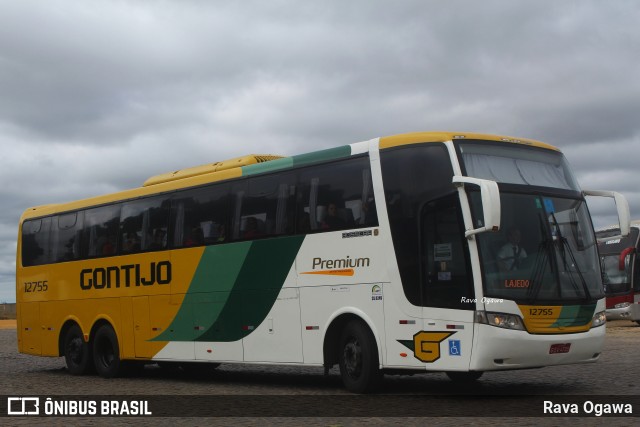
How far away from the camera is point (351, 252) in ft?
46.5

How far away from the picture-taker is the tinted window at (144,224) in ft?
60.7

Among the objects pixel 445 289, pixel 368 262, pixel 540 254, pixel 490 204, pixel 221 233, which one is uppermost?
pixel 221 233

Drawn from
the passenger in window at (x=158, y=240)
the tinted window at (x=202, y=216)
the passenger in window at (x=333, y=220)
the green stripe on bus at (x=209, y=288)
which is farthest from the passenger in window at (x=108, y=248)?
the passenger in window at (x=333, y=220)

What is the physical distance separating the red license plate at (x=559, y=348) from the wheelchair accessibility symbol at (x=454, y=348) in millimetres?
1169

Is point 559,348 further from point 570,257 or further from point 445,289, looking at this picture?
point 445,289

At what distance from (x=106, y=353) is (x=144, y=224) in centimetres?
320

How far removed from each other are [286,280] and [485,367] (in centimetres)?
428

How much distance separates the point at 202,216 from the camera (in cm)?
1742

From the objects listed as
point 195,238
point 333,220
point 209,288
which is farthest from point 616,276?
point 333,220

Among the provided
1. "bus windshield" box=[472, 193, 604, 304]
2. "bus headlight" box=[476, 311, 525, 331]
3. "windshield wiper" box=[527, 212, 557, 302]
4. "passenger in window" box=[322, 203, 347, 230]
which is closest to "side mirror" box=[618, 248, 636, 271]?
"bus windshield" box=[472, 193, 604, 304]

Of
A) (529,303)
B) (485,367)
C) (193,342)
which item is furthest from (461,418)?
(193,342)

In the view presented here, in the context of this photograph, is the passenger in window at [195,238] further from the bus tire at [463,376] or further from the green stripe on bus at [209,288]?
the bus tire at [463,376]

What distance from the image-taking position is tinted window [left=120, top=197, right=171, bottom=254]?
18.5 metres

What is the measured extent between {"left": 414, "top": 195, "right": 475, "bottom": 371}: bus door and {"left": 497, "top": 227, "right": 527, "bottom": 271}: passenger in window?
452 millimetres
